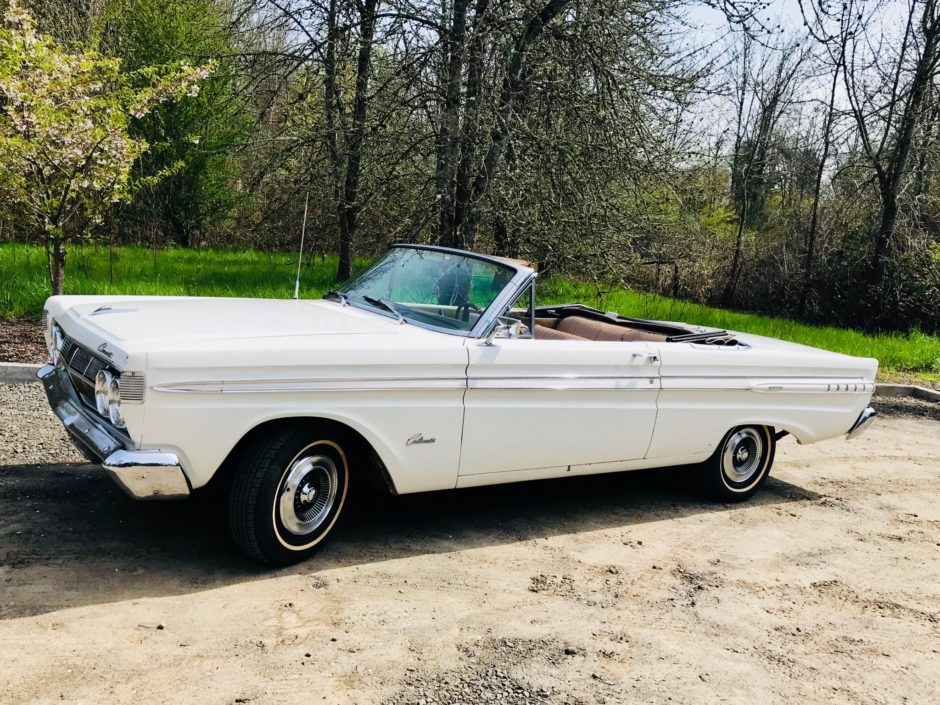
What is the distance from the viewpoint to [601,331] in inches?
218

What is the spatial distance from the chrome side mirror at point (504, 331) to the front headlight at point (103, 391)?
1848 millimetres

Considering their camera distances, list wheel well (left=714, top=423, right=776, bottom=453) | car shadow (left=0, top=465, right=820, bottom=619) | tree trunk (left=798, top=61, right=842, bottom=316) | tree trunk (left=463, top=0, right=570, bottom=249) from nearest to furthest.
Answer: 1. car shadow (left=0, top=465, right=820, bottom=619)
2. wheel well (left=714, top=423, right=776, bottom=453)
3. tree trunk (left=463, top=0, right=570, bottom=249)
4. tree trunk (left=798, top=61, right=842, bottom=316)

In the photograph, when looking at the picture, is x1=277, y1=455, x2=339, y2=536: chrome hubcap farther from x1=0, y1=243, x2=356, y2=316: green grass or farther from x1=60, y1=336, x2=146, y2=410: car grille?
x1=0, y1=243, x2=356, y2=316: green grass

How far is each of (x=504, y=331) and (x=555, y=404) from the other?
504mm

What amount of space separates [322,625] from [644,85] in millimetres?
9206

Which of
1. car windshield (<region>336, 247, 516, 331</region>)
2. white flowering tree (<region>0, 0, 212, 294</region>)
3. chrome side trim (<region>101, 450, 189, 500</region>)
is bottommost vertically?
chrome side trim (<region>101, 450, 189, 500</region>)

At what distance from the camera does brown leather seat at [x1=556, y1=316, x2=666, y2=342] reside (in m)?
5.38

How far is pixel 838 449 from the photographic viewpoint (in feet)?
24.7

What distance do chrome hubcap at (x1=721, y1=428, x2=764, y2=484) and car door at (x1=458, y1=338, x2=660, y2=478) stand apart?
35.4 inches

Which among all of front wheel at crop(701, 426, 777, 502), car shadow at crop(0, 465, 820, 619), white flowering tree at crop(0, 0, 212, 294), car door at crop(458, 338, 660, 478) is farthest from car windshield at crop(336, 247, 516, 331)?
white flowering tree at crop(0, 0, 212, 294)

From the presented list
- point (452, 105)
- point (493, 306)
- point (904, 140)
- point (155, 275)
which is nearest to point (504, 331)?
point (493, 306)

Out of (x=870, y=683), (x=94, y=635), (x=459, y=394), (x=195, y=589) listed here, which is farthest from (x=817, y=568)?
(x=94, y=635)

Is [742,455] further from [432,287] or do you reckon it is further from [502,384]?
[432,287]

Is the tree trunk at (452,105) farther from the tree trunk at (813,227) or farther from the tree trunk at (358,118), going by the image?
the tree trunk at (813,227)
